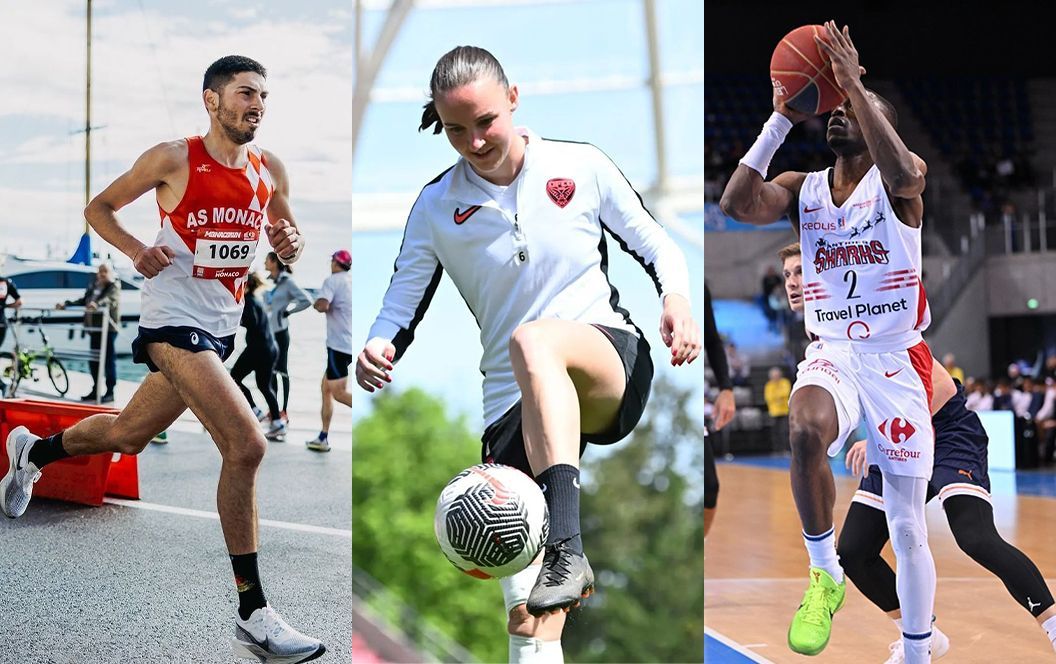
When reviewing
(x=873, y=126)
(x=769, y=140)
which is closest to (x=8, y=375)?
(x=769, y=140)

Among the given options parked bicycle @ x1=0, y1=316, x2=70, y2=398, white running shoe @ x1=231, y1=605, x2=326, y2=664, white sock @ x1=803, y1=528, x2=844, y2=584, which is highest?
parked bicycle @ x1=0, y1=316, x2=70, y2=398

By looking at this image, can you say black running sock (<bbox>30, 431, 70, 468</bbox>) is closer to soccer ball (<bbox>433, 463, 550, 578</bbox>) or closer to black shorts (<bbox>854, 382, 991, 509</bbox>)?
soccer ball (<bbox>433, 463, 550, 578</bbox>)

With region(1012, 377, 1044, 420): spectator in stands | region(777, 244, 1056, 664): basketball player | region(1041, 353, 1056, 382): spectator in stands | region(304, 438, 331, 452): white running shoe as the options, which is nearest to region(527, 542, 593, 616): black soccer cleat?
region(777, 244, 1056, 664): basketball player

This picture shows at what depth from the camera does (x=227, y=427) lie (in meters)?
3.78

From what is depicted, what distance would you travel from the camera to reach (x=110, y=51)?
3910 millimetres

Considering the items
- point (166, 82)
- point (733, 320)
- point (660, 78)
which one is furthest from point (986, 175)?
point (166, 82)

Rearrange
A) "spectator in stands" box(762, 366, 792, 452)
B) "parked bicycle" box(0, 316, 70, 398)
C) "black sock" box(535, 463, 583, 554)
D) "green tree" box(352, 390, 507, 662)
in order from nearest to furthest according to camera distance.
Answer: "black sock" box(535, 463, 583, 554)
"parked bicycle" box(0, 316, 70, 398)
"green tree" box(352, 390, 507, 662)
"spectator in stands" box(762, 366, 792, 452)

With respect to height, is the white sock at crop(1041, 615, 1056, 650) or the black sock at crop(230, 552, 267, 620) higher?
the black sock at crop(230, 552, 267, 620)

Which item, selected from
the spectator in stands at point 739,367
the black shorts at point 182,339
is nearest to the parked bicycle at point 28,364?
the black shorts at point 182,339

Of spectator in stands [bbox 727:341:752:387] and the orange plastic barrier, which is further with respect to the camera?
spectator in stands [bbox 727:341:752:387]

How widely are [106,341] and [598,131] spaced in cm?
191

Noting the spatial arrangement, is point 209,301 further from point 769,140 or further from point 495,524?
point 769,140

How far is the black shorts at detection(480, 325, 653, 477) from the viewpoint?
3477 mm

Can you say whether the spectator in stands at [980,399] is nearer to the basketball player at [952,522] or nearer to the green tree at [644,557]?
the green tree at [644,557]
